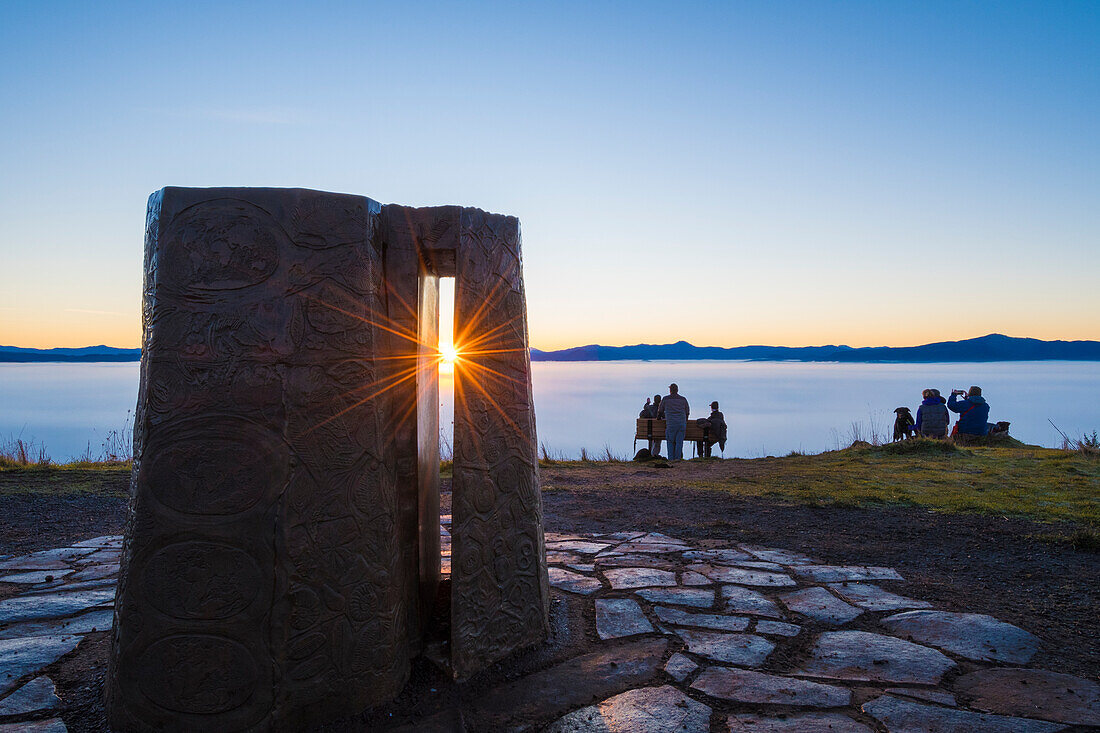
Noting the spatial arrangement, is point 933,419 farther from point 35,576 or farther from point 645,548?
point 35,576

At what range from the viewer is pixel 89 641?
3.16 meters

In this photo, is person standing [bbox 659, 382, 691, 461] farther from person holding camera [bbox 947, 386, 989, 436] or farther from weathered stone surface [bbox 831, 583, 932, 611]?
weathered stone surface [bbox 831, 583, 932, 611]

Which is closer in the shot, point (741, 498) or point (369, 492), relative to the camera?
point (369, 492)

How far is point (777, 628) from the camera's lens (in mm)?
3365

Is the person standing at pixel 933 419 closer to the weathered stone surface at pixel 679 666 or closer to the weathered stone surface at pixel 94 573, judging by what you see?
the weathered stone surface at pixel 679 666

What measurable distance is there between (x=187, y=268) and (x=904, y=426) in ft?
49.4

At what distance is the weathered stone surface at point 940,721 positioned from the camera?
2324 mm

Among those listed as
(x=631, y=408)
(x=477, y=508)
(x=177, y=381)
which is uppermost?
(x=177, y=381)

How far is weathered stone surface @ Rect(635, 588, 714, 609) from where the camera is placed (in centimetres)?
373

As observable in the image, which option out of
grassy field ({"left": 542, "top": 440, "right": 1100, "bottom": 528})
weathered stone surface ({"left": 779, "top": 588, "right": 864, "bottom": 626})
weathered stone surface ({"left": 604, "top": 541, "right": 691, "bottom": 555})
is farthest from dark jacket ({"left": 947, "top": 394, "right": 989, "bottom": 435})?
weathered stone surface ({"left": 779, "top": 588, "right": 864, "bottom": 626})

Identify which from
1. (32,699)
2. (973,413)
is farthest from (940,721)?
(973,413)

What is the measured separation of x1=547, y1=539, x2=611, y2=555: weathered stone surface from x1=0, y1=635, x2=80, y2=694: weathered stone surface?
297 centimetres

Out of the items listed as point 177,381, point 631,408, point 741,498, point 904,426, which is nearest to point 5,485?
point 177,381

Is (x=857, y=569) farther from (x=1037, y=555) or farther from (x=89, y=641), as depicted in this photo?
(x=89, y=641)
